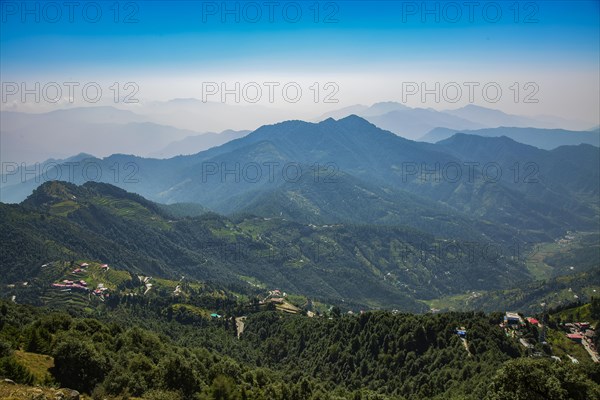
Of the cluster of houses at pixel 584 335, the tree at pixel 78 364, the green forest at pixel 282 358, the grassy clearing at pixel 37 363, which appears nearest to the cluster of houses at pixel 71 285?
the green forest at pixel 282 358

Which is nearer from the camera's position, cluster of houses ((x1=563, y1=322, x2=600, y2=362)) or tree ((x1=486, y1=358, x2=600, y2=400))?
tree ((x1=486, y1=358, x2=600, y2=400))

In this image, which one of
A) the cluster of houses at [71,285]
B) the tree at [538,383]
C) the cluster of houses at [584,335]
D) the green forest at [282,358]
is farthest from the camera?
the cluster of houses at [71,285]

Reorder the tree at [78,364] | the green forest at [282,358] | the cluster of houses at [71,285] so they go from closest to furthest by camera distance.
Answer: the green forest at [282,358]
the tree at [78,364]
the cluster of houses at [71,285]

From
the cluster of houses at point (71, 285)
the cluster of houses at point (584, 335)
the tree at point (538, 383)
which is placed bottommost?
the cluster of houses at point (71, 285)

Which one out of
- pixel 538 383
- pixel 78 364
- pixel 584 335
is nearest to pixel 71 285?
pixel 78 364

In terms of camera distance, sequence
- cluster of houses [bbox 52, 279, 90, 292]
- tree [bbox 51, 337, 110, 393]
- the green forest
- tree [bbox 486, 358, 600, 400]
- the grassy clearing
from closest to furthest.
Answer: tree [bbox 486, 358, 600, 400] → the grassy clearing → the green forest → tree [bbox 51, 337, 110, 393] → cluster of houses [bbox 52, 279, 90, 292]

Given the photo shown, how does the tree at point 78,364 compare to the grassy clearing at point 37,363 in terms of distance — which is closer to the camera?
the grassy clearing at point 37,363

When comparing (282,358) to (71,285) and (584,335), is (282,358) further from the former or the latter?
(71,285)

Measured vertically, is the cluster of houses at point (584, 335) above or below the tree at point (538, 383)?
below

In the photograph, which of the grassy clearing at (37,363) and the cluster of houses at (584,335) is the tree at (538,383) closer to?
the grassy clearing at (37,363)

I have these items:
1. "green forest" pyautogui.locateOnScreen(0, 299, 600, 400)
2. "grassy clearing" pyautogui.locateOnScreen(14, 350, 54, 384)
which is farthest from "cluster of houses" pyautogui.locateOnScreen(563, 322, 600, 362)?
"grassy clearing" pyautogui.locateOnScreen(14, 350, 54, 384)

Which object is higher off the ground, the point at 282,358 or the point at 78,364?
the point at 78,364

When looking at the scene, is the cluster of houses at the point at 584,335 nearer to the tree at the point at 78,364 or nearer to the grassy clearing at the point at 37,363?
the tree at the point at 78,364

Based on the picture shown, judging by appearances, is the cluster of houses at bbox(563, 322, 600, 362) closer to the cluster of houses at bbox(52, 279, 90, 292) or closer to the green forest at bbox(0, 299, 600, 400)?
the green forest at bbox(0, 299, 600, 400)
